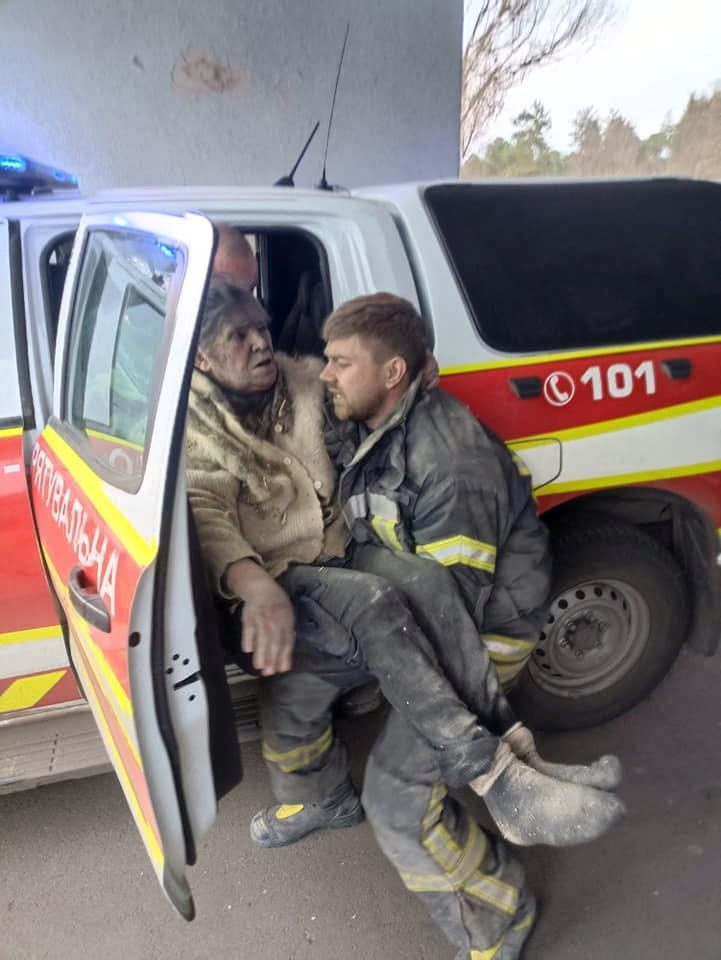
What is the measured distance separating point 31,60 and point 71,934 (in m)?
5.63

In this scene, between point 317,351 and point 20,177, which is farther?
point 317,351

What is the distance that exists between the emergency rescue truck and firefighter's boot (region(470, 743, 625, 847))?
2.05 ft

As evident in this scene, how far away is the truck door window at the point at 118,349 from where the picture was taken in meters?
1.46

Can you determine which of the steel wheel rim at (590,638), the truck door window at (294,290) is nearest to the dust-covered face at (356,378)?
the truck door window at (294,290)

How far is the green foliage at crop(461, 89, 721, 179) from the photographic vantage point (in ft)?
19.8

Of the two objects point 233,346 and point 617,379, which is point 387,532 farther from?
point 617,379

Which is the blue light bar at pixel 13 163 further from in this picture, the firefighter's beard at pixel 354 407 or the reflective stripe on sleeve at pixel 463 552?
the reflective stripe on sleeve at pixel 463 552

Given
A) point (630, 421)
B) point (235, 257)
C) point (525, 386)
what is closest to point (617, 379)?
point (630, 421)

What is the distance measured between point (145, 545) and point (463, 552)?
2.65 ft

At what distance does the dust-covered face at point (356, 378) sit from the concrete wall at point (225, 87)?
451 cm

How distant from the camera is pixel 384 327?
188 cm

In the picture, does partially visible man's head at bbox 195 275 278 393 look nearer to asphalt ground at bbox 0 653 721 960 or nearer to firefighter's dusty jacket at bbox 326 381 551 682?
firefighter's dusty jacket at bbox 326 381 551 682

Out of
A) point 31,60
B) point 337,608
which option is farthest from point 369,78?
point 337,608

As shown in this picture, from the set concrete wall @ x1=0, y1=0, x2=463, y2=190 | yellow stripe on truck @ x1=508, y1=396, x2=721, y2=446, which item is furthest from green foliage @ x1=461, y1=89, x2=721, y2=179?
yellow stripe on truck @ x1=508, y1=396, x2=721, y2=446
